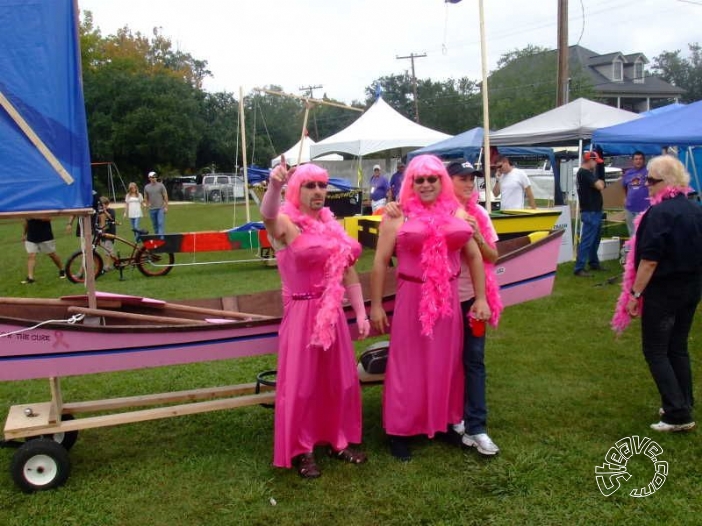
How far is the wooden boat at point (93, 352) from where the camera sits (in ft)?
10.3

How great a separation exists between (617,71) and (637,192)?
167 feet

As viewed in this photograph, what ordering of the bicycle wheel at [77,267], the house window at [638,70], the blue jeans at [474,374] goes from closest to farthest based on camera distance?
the blue jeans at [474,374] < the bicycle wheel at [77,267] < the house window at [638,70]

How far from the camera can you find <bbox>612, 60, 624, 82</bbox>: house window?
53.4 m

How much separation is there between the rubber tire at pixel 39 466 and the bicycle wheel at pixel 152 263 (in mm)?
6722

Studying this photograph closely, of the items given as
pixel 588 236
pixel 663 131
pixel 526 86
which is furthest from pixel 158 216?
pixel 526 86

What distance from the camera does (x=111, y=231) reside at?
11188 millimetres

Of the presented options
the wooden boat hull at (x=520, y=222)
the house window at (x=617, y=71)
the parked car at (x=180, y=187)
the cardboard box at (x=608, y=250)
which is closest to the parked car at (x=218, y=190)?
the parked car at (x=180, y=187)

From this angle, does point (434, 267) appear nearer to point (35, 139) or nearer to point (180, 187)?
point (35, 139)

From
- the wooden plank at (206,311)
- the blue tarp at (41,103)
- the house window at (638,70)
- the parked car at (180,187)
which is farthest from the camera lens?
the house window at (638,70)

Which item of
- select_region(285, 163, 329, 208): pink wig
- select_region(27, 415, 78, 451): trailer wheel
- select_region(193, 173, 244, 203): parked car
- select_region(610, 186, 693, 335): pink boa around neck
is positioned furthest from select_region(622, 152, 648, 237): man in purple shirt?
select_region(193, 173, 244, 203): parked car

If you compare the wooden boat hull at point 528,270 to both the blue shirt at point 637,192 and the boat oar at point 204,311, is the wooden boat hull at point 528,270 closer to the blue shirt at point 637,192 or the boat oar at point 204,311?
the boat oar at point 204,311

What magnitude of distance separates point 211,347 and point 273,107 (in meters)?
61.7

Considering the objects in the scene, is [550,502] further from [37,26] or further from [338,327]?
[37,26]

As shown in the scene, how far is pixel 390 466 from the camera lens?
350 centimetres
